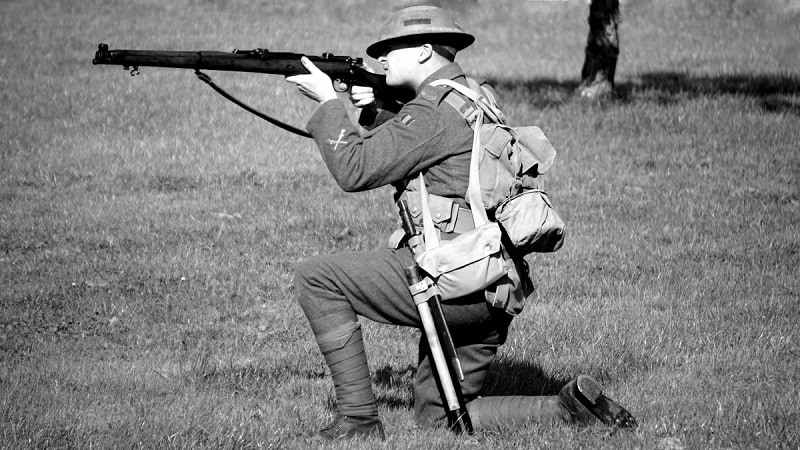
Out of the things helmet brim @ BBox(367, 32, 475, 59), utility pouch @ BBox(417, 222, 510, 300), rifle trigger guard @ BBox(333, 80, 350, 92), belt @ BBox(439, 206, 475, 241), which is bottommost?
utility pouch @ BBox(417, 222, 510, 300)

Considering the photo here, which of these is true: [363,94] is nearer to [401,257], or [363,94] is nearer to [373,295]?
[401,257]

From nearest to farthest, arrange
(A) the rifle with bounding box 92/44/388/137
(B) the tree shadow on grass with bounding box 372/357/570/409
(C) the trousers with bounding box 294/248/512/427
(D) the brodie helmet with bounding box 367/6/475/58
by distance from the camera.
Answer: (C) the trousers with bounding box 294/248/512/427 → (D) the brodie helmet with bounding box 367/6/475/58 → (A) the rifle with bounding box 92/44/388/137 → (B) the tree shadow on grass with bounding box 372/357/570/409

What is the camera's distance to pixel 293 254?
948 centimetres

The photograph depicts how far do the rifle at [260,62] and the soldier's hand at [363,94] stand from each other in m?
0.03

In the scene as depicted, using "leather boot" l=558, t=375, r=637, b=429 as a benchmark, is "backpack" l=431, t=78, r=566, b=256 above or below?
above

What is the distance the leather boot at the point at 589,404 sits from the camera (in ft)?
16.7

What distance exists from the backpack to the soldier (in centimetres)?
9

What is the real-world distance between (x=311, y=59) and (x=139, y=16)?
17.2 meters

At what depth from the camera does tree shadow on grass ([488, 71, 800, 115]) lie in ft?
51.9

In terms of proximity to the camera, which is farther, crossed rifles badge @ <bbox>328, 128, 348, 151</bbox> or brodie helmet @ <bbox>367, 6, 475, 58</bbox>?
brodie helmet @ <bbox>367, 6, 475, 58</bbox>

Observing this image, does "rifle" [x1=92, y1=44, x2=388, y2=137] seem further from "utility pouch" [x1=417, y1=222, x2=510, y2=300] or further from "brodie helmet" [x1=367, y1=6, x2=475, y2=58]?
"utility pouch" [x1=417, y1=222, x2=510, y2=300]

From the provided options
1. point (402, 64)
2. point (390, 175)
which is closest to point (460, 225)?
point (390, 175)

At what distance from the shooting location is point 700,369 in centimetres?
654

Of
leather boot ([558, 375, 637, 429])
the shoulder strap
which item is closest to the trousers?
leather boot ([558, 375, 637, 429])
